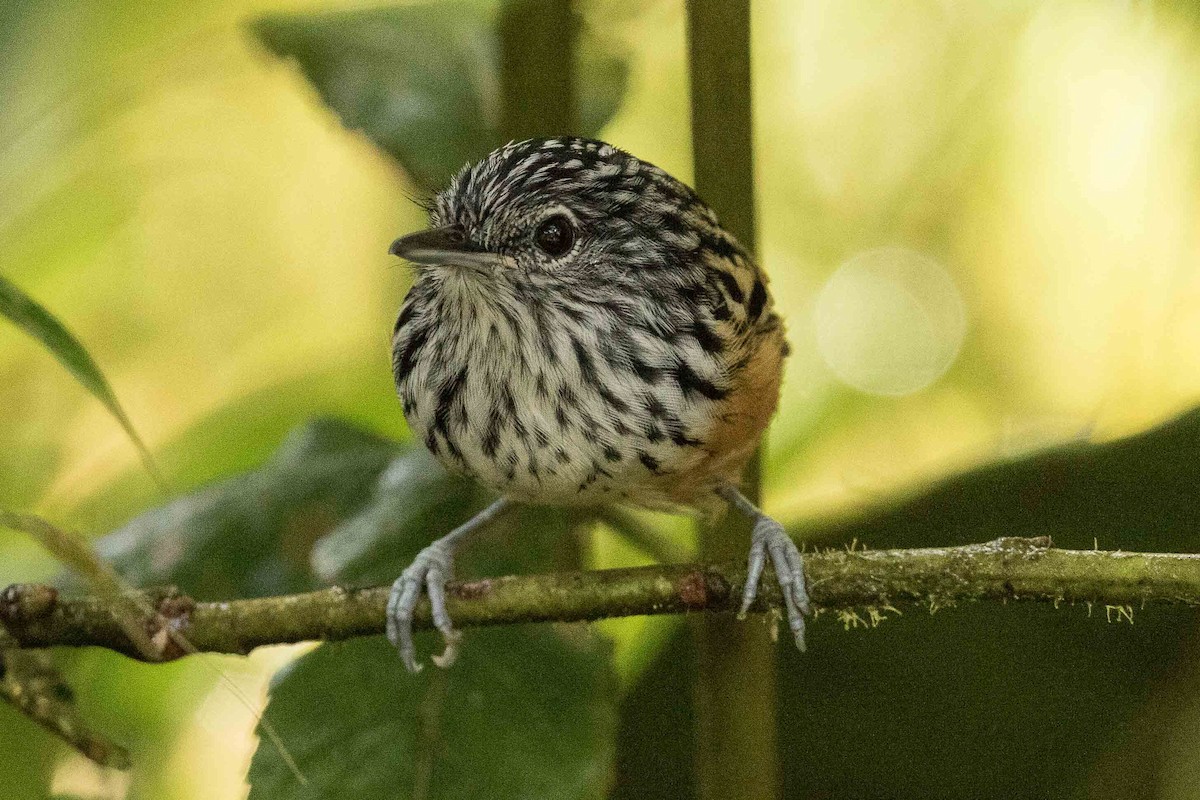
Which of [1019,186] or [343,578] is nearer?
[343,578]

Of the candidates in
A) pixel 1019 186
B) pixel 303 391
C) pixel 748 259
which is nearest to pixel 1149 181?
pixel 1019 186

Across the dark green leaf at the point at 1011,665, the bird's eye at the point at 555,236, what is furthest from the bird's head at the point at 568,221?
the dark green leaf at the point at 1011,665

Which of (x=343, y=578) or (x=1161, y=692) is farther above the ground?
(x=343, y=578)

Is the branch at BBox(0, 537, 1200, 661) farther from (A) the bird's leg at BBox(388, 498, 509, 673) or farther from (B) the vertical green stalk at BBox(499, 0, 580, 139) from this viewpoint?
(B) the vertical green stalk at BBox(499, 0, 580, 139)

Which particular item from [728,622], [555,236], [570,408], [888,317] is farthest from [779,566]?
[888,317]

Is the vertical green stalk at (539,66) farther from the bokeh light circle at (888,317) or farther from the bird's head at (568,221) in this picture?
the bokeh light circle at (888,317)

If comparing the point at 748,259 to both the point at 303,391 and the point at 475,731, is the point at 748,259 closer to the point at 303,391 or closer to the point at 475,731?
the point at 475,731

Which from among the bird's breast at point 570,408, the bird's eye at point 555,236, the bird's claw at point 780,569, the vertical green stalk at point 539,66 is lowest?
the bird's claw at point 780,569
